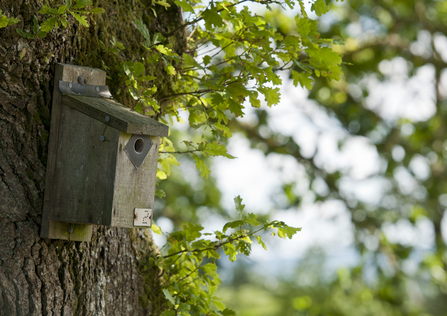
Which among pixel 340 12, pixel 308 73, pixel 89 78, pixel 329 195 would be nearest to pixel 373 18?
pixel 340 12

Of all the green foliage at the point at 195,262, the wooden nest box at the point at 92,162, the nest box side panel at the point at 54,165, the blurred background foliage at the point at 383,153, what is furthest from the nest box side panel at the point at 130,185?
the blurred background foliage at the point at 383,153

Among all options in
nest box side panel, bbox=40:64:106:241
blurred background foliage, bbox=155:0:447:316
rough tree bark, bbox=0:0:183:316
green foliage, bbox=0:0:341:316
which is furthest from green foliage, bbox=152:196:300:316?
blurred background foliage, bbox=155:0:447:316

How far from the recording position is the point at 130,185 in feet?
5.02

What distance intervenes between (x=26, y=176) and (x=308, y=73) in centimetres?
115

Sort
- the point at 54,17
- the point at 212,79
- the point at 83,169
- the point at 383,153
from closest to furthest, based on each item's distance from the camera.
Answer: the point at 54,17 < the point at 83,169 < the point at 212,79 < the point at 383,153

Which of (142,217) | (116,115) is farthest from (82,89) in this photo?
(142,217)

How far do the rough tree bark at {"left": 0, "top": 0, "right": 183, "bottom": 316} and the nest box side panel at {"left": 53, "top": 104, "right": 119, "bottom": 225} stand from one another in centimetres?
7

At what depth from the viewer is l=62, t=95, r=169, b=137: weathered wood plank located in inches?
57.8

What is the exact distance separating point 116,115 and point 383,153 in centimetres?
675

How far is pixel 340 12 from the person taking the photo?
8.41 m

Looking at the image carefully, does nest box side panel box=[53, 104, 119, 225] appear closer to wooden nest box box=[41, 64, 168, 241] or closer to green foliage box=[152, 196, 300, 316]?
wooden nest box box=[41, 64, 168, 241]

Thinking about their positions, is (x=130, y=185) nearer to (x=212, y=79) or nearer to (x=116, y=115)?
(x=116, y=115)

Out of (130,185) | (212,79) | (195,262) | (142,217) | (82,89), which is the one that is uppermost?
(212,79)

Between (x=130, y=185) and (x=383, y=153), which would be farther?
(x=383, y=153)
